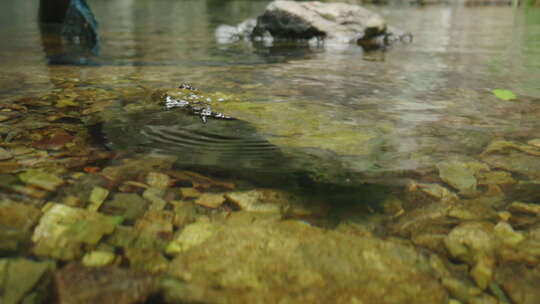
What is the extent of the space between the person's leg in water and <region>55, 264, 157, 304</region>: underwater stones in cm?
494

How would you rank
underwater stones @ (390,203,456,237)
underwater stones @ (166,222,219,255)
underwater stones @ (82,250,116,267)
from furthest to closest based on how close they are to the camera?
underwater stones @ (390,203,456,237), underwater stones @ (166,222,219,255), underwater stones @ (82,250,116,267)

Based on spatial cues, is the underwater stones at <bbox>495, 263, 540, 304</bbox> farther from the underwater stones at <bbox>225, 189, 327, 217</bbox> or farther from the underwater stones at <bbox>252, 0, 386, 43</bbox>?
the underwater stones at <bbox>252, 0, 386, 43</bbox>

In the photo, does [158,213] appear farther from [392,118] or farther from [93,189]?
[392,118]

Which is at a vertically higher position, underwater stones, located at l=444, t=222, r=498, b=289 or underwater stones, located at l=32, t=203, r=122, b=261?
underwater stones, located at l=32, t=203, r=122, b=261

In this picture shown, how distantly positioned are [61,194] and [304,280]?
1.17 m

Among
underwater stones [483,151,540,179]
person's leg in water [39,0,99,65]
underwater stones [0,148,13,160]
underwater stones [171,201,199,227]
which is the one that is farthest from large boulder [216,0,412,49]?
underwater stones [171,201,199,227]

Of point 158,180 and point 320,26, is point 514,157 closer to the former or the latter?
point 158,180

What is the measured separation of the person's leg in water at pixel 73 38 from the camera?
6.00 m

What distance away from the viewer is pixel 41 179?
1.87 m

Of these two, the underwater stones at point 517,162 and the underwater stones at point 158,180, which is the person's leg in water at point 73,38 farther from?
the underwater stones at point 517,162

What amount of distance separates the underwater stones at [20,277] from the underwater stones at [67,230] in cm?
7

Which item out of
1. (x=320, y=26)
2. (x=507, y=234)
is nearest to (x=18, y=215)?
(x=507, y=234)

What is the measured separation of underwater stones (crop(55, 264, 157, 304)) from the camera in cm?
110

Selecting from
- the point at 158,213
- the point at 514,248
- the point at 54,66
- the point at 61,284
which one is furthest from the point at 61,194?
the point at 54,66
